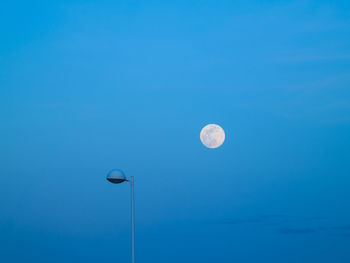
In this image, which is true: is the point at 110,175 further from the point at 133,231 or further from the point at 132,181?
the point at 133,231

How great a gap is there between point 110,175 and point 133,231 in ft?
9.51

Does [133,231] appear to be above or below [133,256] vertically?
above

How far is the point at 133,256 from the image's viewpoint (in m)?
11.9

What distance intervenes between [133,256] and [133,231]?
892mm

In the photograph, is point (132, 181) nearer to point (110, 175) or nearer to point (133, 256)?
point (110, 175)

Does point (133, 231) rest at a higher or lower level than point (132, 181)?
lower

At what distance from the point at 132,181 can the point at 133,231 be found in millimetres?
1987

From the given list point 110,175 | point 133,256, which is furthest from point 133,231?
point 110,175

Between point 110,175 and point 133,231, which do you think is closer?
point 110,175

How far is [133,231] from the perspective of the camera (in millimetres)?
12391

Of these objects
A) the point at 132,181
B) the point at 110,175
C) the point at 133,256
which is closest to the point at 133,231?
the point at 133,256

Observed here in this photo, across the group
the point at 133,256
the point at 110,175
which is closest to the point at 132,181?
the point at 110,175

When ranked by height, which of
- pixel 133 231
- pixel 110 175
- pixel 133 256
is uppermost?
pixel 110 175

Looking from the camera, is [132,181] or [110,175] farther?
[132,181]
